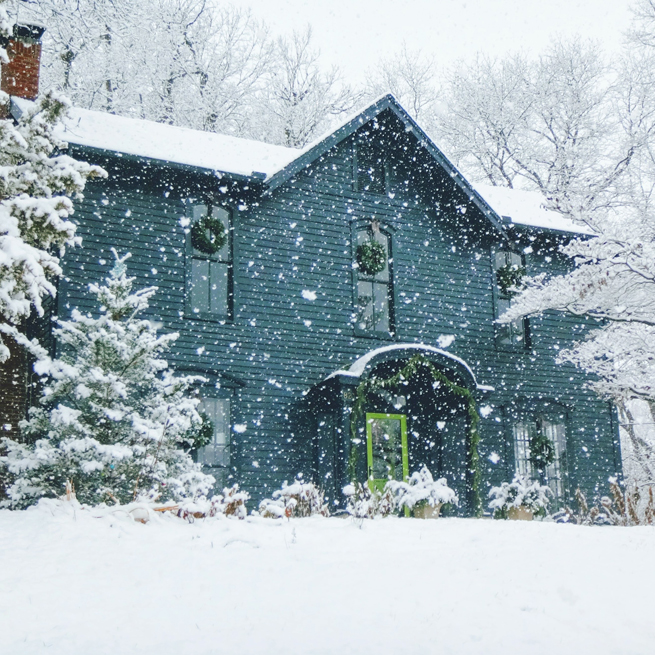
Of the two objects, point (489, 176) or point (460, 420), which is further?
point (489, 176)

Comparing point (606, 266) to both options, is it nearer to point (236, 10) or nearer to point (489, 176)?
point (489, 176)

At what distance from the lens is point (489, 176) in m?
30.8

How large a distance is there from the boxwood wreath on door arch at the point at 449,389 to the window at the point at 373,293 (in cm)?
134

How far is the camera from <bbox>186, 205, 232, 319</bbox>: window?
13.7 meters

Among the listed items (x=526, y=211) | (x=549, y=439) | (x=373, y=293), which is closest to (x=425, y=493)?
(x=373, y=293)

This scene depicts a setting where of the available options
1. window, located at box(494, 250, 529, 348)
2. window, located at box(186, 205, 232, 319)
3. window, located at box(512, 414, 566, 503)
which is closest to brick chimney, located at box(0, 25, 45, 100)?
window, located at box(186, 205, 232, 319)

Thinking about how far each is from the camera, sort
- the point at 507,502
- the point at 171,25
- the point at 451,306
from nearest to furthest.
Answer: the point at 507,502 < the point at 451,306 < the point at 171,25

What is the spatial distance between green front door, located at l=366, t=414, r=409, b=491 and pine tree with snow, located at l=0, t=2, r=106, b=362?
7.17m

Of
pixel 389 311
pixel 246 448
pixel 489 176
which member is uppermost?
pixel 489 176

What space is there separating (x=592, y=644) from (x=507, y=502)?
935 centimetres

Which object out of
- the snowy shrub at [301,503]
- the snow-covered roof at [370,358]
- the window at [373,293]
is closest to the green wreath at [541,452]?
the snow-covered roof at [370,358]

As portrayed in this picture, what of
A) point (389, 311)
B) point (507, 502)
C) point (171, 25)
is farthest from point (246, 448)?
point (171, 25)

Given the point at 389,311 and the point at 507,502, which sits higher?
the point at 389,311

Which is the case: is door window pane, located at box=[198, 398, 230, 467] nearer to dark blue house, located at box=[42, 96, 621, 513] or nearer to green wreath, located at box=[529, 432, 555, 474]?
dark blue house, located at box=[42, 96, 621, 513]
